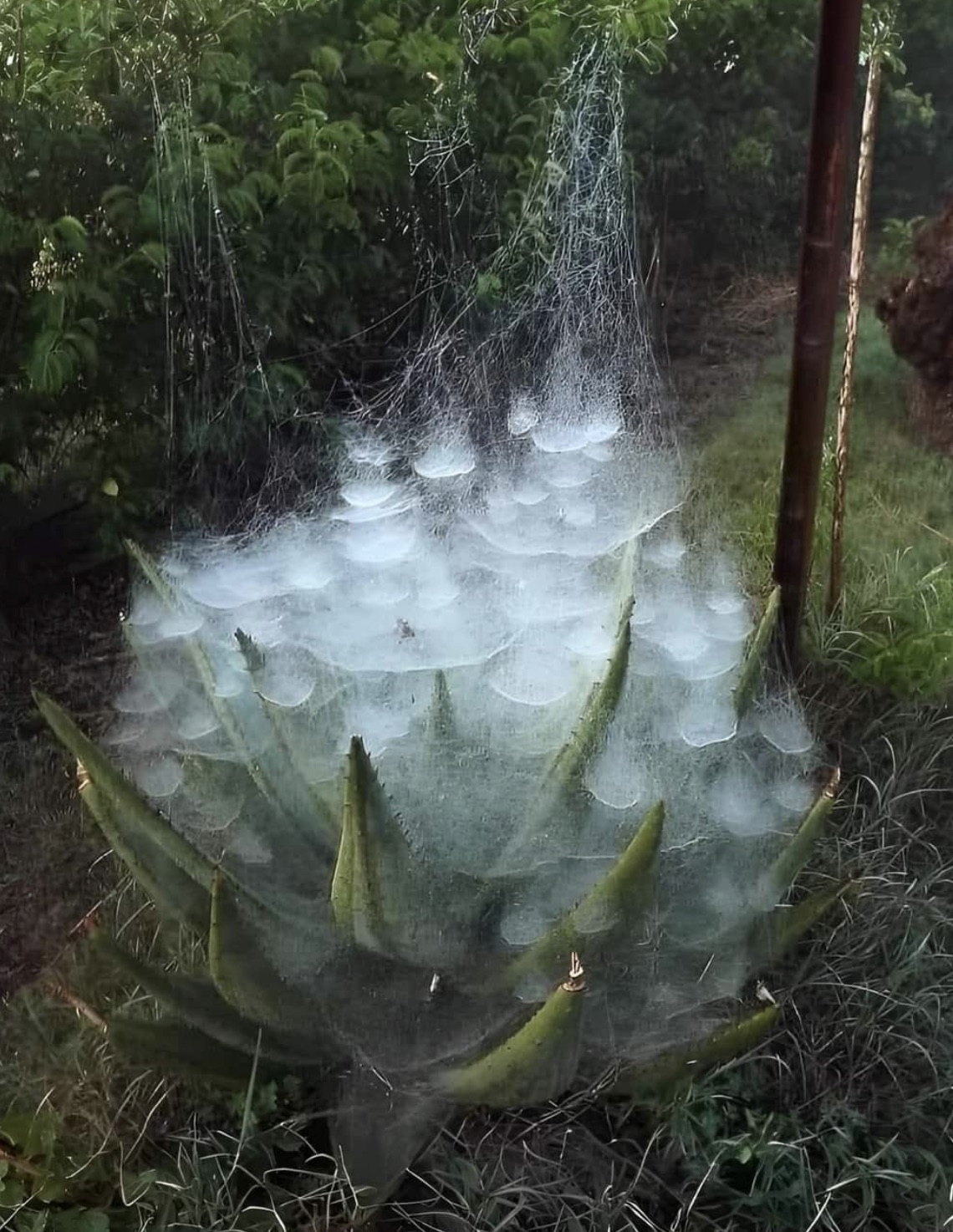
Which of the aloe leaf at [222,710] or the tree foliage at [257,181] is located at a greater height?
the tree foliage at [257,181]

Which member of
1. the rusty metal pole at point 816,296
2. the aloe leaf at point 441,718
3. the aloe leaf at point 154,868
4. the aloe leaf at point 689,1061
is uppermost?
the rusty metal pole at point 816,296

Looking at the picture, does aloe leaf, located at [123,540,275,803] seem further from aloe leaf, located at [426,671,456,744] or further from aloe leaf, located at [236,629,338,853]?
aloe leaf, located at [426,671,456,744]

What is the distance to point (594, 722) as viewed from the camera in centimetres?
72

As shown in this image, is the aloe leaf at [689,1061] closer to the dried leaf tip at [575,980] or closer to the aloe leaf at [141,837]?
the dried leaf tip at [575,980]

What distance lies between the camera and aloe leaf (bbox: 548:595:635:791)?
0.70m

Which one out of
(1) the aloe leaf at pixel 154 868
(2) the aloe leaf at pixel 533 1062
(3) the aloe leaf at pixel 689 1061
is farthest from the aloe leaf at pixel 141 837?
(3) the aloe leaf at pixel 689 1061

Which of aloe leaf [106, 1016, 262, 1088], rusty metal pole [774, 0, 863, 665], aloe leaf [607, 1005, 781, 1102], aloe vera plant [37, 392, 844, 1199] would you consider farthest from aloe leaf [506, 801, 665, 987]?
rusty metal pole [774, 0, 863, 665]

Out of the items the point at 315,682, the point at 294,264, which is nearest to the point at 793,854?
the point at 315,682

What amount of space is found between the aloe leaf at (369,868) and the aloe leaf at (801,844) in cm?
29

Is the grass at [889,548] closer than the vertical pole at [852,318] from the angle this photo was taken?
No

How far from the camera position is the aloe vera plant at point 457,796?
71 cm

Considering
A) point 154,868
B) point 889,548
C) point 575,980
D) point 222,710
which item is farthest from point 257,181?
point 889,548

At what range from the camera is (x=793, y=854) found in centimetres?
80

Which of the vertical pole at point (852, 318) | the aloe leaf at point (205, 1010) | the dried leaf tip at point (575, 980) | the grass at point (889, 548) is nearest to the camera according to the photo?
the dried leaf tip at point (575, 980)
